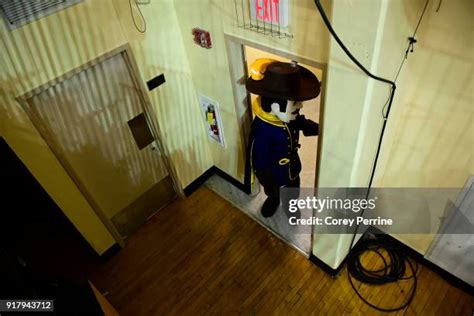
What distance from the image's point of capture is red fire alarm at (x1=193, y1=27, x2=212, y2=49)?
2646 millimetres

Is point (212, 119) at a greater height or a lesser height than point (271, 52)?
lesser

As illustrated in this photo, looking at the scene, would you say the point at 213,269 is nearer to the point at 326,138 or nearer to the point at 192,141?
the point at 192,141

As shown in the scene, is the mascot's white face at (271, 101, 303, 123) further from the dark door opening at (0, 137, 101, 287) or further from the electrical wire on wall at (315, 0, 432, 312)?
the dark door opening at (0, 137, 101, 287)

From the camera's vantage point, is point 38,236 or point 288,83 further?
point 38,236

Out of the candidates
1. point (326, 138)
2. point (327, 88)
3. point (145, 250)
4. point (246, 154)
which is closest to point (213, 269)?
point (145, 250)

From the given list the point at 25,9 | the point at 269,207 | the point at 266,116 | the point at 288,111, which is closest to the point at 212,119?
the point at 266,116

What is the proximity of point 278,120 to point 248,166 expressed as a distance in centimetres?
62

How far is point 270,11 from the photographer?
6.68 ft

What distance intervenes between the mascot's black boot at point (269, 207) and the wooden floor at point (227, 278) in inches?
6.2

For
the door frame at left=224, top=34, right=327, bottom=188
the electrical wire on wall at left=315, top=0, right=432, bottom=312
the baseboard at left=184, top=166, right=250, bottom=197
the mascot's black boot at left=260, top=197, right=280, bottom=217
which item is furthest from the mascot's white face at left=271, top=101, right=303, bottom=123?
the baseboard at left=184, top=166, right=250, bottom=197

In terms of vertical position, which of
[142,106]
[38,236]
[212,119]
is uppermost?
[142,106]

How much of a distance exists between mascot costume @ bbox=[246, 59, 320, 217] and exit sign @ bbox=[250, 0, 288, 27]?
1.25 ft

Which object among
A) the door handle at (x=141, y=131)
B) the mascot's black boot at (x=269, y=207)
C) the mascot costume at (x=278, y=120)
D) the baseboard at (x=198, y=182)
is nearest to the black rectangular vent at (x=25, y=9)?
the door handle at (x=141, y=131)

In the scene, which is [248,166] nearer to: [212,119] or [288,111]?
[212,119]
